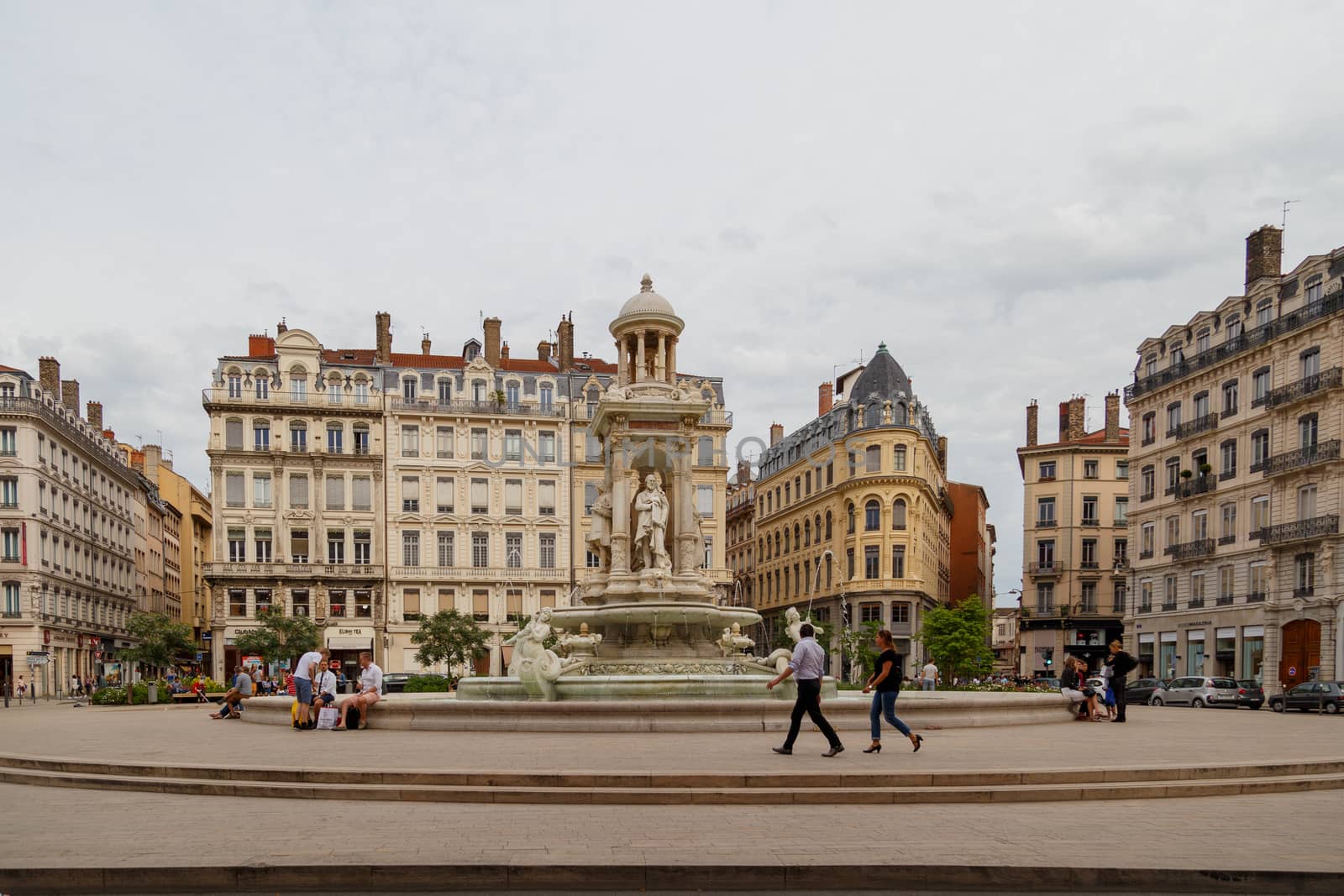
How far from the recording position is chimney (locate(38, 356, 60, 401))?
69.7 meters

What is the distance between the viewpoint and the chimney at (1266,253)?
5394cm

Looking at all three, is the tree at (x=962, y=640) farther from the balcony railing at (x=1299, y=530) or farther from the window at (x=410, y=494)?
the window at (x=410, y=494)

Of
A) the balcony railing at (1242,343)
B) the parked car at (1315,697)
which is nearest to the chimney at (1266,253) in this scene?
the balcony railing at (1242,343)

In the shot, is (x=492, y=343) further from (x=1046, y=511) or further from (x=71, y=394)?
(x=1046, y=511)

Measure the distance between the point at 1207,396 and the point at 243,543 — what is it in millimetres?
51548

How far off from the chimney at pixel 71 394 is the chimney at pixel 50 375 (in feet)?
6.43

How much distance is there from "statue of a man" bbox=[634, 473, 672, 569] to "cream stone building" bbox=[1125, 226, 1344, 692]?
110 ft

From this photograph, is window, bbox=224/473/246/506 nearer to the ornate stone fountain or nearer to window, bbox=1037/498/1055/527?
the ornate stone fountain

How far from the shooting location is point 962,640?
53688 millimetres

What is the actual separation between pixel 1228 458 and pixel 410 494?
142 ft

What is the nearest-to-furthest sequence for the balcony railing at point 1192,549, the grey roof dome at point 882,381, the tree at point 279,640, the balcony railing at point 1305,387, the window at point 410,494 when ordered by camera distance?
1. the balcony railing at point 1305,387
2. the balcony railing at point 1192,549
3. the tree at point 279,640
4. the window at point 410,494
5. the grey roof dome at point 882,381

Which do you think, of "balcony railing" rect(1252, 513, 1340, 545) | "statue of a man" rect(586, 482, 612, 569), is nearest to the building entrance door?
"balcony railing" rect(1252, 513, 1340, 545)

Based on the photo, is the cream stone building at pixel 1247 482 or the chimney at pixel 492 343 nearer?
the cream stone building at pixel 1247 482

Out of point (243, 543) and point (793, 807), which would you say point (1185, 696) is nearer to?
point (793, 807)
